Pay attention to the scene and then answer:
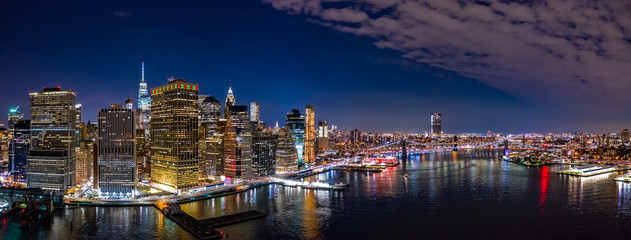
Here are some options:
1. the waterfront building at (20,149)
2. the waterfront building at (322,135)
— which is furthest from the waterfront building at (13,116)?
the waterfront building at (322,135)

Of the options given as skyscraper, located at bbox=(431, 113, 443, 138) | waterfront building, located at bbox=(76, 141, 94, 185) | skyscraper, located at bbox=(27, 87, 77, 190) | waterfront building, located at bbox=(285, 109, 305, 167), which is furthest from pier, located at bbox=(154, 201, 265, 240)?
skyscraper, located at bbox=(431, 113, 443, 138)

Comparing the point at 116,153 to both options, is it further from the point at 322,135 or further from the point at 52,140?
the point at 322,135

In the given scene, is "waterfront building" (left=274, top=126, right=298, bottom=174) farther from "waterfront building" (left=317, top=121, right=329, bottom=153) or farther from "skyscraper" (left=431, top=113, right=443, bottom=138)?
"skyscraper" (left=431, top=113, right=443, bottom=138)

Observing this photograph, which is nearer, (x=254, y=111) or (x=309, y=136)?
(x=309, y=136)

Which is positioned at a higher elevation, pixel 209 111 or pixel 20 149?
pixel 209 111

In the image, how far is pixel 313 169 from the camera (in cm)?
6203

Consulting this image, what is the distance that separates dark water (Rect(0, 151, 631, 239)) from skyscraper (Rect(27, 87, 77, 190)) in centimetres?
963

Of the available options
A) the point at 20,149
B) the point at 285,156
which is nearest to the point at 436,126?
the point at 285,156

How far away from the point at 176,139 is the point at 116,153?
559 cm

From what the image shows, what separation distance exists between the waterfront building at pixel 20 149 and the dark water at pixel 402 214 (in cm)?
1953

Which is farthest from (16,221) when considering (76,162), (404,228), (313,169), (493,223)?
(313,169)

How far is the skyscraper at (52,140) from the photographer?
132ft

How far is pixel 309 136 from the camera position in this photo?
77062 millimetres

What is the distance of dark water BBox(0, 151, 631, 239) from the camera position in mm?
25266
